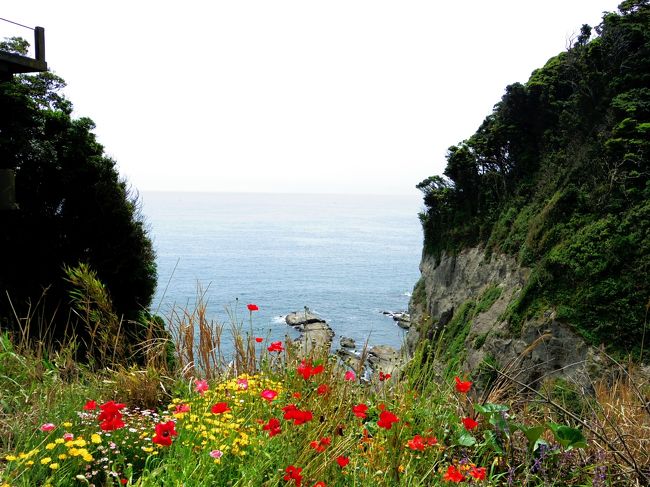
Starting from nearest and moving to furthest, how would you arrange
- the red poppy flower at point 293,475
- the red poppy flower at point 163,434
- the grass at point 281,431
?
the red poppy flower at point 293,475, the red poppy flower at point 163,434, the grass at point 281,431

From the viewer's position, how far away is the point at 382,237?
136m

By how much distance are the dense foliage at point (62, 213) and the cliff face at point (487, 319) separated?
9.87m

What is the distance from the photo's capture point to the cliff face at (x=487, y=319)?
19.9 meters

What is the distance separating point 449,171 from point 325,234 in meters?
102

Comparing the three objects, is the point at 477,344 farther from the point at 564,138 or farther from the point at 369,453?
the point at 369,453

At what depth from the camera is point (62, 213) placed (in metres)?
17.2

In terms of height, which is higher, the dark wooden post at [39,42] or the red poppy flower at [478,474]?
the dark wooden post at [39,42]

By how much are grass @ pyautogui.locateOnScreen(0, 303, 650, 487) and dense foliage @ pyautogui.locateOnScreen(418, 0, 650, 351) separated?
1839 centimetres

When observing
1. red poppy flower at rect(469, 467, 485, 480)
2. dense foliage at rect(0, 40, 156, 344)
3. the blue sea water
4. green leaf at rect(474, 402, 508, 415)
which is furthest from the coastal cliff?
red poppy flower at rect(469, 467, 485, 480)

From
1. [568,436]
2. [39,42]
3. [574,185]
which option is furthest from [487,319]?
[568,436]

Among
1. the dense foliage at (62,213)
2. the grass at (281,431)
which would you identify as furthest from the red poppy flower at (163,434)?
the dense foliage at (62,213)

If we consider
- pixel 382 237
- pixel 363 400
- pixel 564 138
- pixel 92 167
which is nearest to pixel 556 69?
pixel 564 138

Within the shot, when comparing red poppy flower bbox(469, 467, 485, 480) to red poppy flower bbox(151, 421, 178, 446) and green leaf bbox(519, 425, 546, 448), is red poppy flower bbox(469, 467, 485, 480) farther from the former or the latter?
red poppy flower bbox(151, 421, 178, 446)

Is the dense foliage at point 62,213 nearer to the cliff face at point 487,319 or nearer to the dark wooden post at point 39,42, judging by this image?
the dark wooden post at point 39,42
